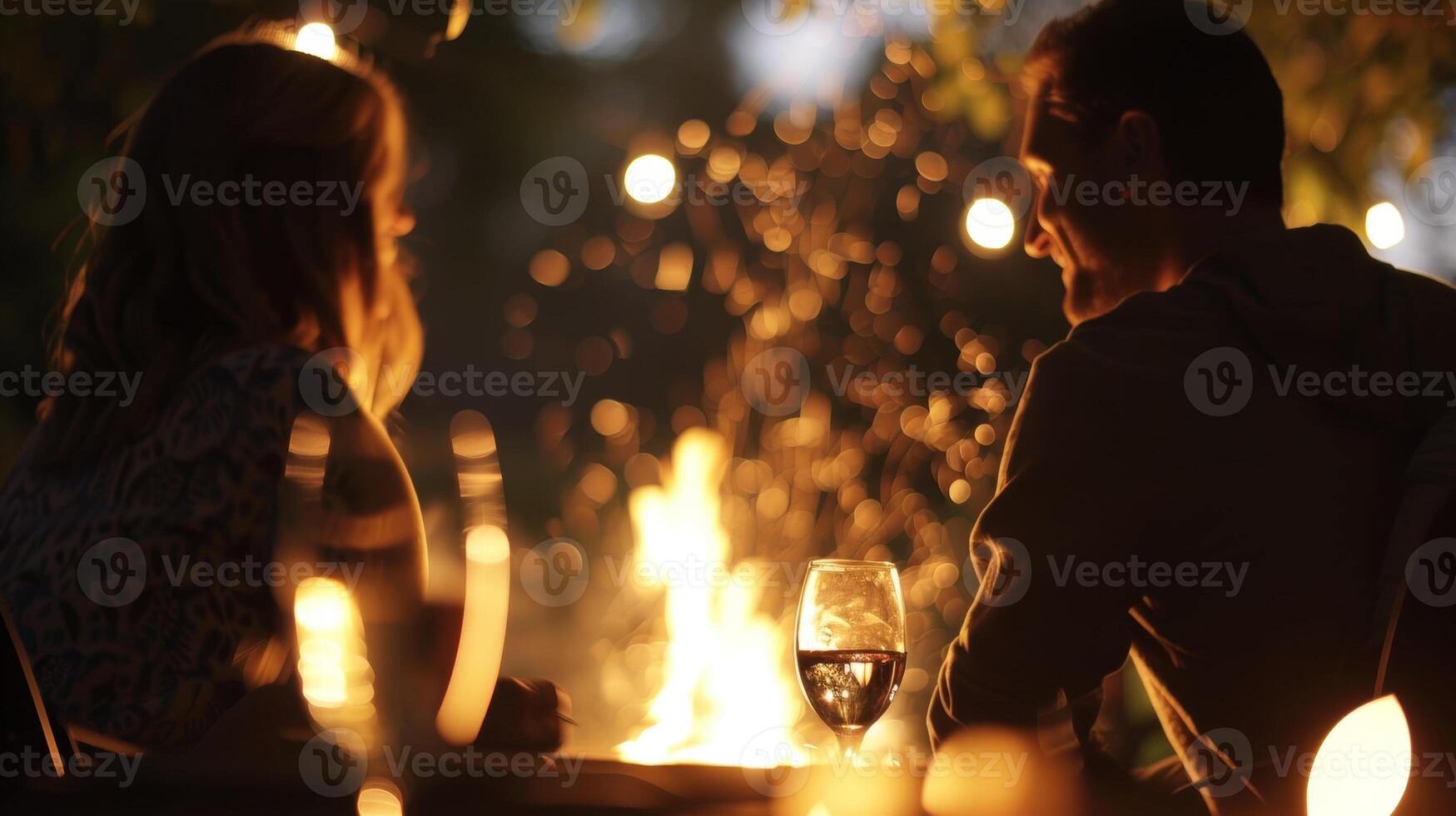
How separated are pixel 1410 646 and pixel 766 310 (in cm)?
743

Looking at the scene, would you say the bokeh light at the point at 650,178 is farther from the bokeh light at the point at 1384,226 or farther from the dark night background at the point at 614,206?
the bokeh light at the point at 1384,226

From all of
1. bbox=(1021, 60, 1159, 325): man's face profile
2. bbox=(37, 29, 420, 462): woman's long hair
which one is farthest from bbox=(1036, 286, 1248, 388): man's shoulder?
bbox=(37, 29, 420, 462): woman's long hair

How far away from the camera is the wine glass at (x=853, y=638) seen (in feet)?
5.92

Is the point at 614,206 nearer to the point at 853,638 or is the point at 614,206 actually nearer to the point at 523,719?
the point at 853,638

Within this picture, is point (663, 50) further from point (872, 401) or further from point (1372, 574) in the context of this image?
point (1372, 574)

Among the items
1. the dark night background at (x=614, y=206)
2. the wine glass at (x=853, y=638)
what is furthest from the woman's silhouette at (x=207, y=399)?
the wine glass at (x=853, y=638)

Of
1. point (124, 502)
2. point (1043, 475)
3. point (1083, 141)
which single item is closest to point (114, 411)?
point (124, 502)

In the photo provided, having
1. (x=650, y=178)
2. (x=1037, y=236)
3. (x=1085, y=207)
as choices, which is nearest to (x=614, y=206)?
(x=650, y=178)

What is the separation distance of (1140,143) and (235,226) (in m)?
1.47

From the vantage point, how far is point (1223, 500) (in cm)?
184

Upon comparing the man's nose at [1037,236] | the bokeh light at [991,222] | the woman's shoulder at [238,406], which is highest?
the bokeh light at [991,222]

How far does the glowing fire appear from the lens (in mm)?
3168

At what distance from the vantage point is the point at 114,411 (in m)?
2.01

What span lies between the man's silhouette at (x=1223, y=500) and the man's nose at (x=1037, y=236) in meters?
0.43
